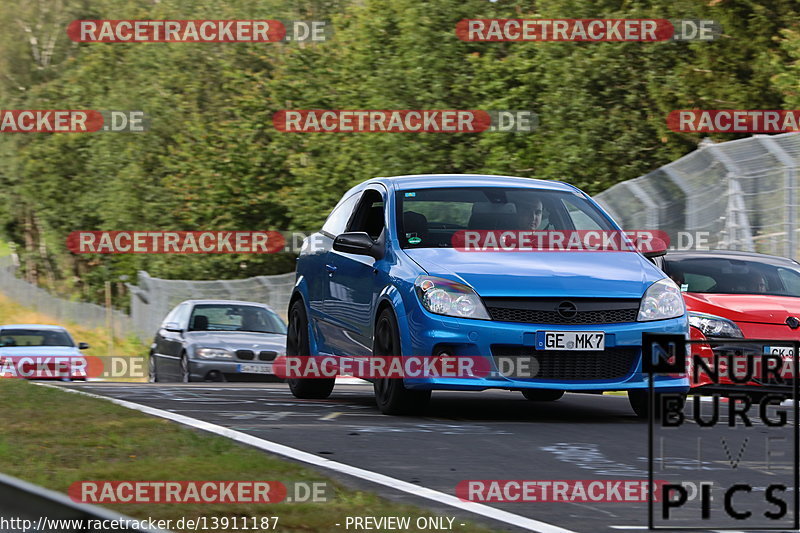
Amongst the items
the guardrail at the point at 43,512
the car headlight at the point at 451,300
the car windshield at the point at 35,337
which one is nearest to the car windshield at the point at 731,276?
the car headlight at the point at 451,300

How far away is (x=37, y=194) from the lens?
69.8 metres

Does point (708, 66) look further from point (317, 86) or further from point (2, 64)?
point (2, 64)

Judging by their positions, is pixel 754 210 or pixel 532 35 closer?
pixel 754 210

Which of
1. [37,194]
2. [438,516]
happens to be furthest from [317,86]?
[438,516]

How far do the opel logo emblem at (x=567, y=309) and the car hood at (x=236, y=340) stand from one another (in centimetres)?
1032

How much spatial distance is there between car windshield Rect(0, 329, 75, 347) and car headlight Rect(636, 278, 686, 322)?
747 inches

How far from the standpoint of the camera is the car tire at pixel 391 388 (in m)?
10.7

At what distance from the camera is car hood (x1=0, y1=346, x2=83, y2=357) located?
2569cm

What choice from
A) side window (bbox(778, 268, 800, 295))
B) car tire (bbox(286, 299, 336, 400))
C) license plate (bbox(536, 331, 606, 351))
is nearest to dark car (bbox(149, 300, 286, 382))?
car tire (bbox(286, 299, 336, 400))

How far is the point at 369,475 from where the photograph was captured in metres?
7.55

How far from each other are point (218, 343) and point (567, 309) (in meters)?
10.5

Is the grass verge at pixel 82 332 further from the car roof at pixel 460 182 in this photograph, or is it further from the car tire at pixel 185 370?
the car roof at pixel 460 182

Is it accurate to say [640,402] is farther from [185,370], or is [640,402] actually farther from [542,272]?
[185,370]

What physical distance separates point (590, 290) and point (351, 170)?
35024 mm
